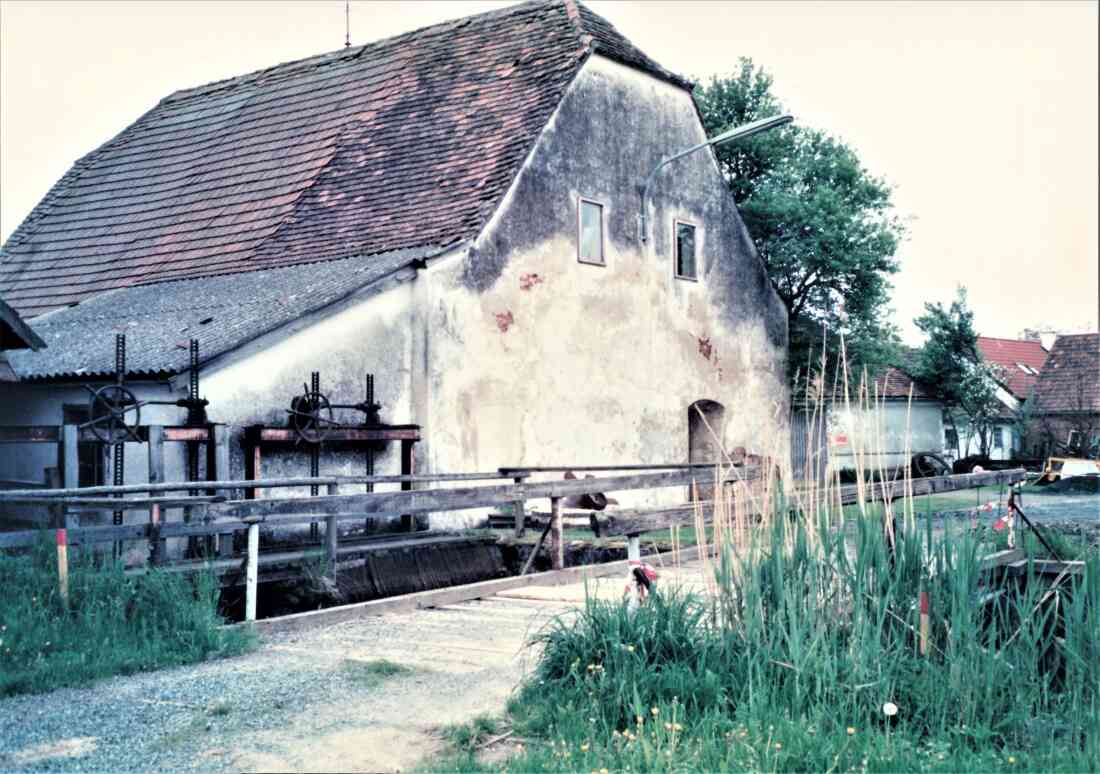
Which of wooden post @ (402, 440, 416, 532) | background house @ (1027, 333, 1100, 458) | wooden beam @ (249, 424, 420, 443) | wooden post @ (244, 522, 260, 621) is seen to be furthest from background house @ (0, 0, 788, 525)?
background house @ (1027, 333, 1100, 458)

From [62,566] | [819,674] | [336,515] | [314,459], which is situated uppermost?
[314,459]

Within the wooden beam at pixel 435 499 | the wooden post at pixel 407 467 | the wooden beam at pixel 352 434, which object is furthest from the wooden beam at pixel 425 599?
the wooden post at pixel 407 467

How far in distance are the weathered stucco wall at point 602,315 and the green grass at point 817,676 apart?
10106mm

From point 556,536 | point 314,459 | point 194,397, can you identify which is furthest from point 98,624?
point 314,459

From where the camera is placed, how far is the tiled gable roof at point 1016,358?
48250mm

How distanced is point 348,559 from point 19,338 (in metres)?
3.83

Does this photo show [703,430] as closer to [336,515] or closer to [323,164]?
[323,164]

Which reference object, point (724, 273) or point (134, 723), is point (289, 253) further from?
point (134, 723)

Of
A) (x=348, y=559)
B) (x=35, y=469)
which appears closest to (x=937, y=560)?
(x=348, y=559)

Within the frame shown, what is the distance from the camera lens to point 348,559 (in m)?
12.3

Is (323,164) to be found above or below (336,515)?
above

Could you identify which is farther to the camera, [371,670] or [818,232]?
[818,232]

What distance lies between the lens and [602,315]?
62.7ft

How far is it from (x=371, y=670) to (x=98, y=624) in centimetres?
185
